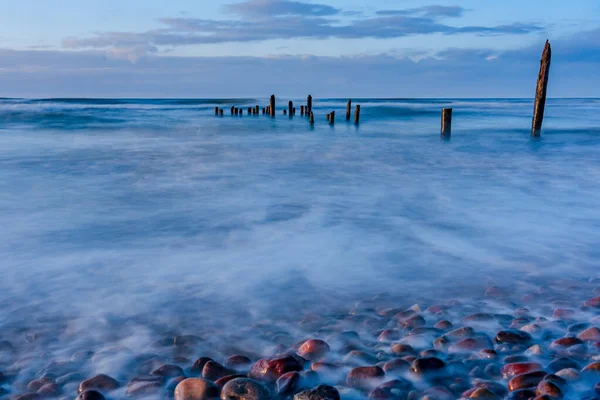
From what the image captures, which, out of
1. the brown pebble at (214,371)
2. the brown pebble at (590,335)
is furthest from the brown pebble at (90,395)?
the brown pebble at (590,335)

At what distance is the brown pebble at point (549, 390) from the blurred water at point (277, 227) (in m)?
1.48

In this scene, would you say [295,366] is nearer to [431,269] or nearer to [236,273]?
[236,273]

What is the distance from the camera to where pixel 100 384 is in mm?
2410

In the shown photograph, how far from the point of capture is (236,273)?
4098 mm

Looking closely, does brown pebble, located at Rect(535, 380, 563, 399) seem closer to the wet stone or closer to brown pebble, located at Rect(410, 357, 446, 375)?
brown pebble, located at Rect(410, 357, 446, 375)

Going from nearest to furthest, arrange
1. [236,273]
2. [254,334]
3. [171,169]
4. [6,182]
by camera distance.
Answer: [254,334]
[236,273]
[6,182]
[171,169]

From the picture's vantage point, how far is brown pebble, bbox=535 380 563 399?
220cm

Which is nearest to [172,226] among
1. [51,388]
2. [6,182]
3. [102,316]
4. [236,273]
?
[236,273]

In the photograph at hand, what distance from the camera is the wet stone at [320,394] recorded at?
2.20 meters

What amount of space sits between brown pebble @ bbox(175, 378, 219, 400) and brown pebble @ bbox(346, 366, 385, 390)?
0.64 m

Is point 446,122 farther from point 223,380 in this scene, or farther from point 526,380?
point 223,380

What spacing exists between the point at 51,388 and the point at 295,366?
1.15 metres

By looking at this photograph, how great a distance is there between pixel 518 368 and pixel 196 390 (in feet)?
5.03

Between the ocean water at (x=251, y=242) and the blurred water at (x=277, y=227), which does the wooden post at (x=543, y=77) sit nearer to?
the blurred water at (x=277, y=227)
